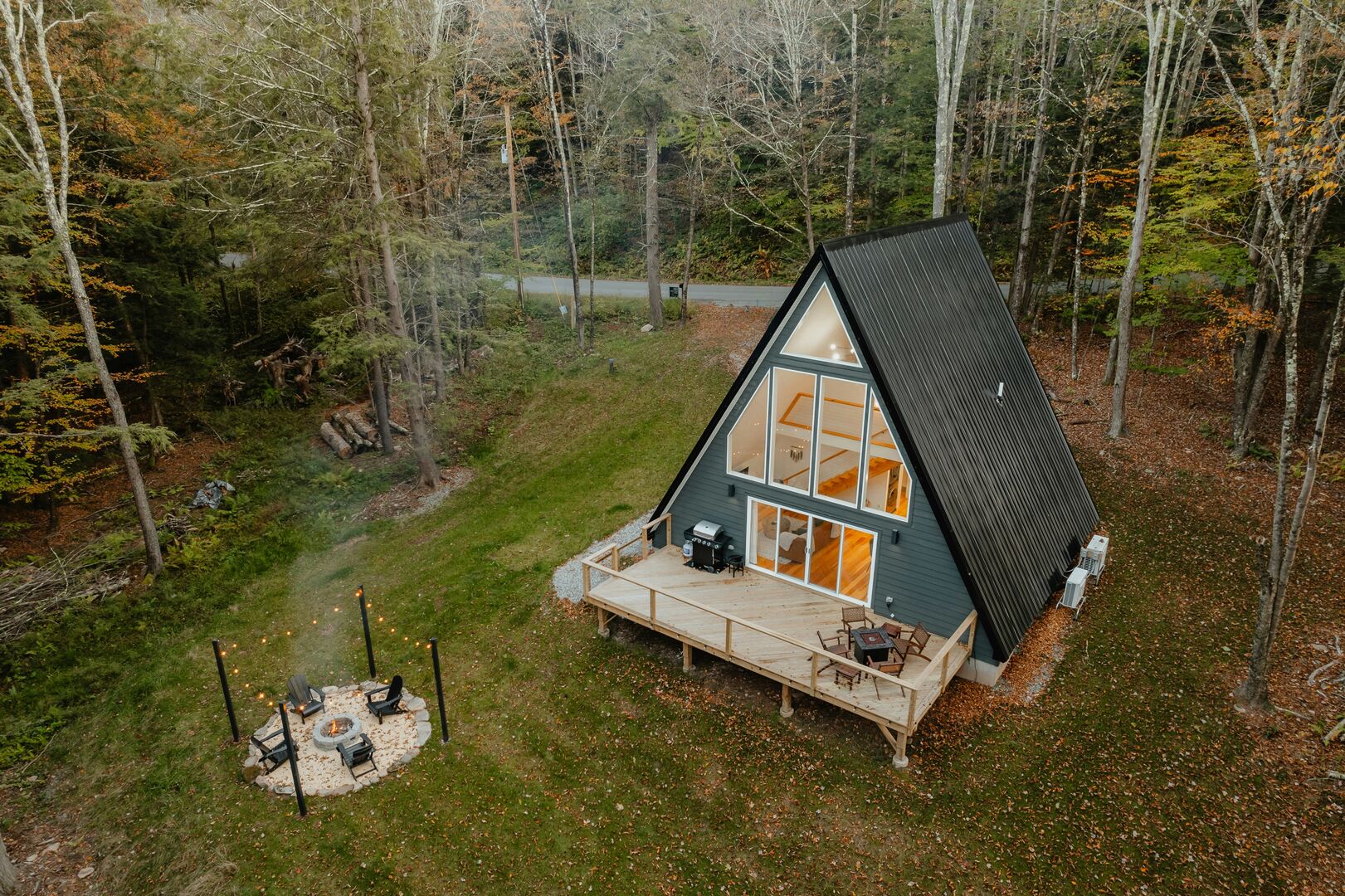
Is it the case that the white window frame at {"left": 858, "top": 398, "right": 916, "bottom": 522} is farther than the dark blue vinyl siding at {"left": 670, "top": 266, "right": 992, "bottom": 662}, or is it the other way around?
the dark blue vinyl siding at {"left": 670, "top": 266, "right": 992, "bottom": 662}

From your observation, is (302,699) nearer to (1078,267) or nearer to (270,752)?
(270,752)

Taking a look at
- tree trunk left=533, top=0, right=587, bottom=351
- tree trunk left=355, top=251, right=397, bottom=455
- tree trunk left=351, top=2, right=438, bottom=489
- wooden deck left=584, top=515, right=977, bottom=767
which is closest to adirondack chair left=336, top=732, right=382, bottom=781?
wooden deck left=584, top=515, right=977, bottom=767

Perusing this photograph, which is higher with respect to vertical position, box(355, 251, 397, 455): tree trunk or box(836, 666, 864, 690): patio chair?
box(355, 251, 397, 455): tree trunk

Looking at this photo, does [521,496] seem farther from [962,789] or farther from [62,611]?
[962,789]

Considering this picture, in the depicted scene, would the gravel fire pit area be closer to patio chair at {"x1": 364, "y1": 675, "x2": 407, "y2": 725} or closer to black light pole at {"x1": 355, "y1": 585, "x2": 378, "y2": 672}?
patio chair at {"x1": 364, "y1": 675, "x2": 407, "y2": 725}

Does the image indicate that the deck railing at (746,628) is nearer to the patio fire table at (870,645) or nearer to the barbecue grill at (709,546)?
the patio fire table at (870,645)

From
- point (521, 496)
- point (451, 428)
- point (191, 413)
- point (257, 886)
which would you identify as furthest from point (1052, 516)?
point (191, 413)

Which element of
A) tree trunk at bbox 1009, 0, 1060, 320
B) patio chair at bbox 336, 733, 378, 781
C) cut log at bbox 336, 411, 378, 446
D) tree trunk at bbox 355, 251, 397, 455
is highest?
tree trunk at bbox 1009, 0, 1060, 320
